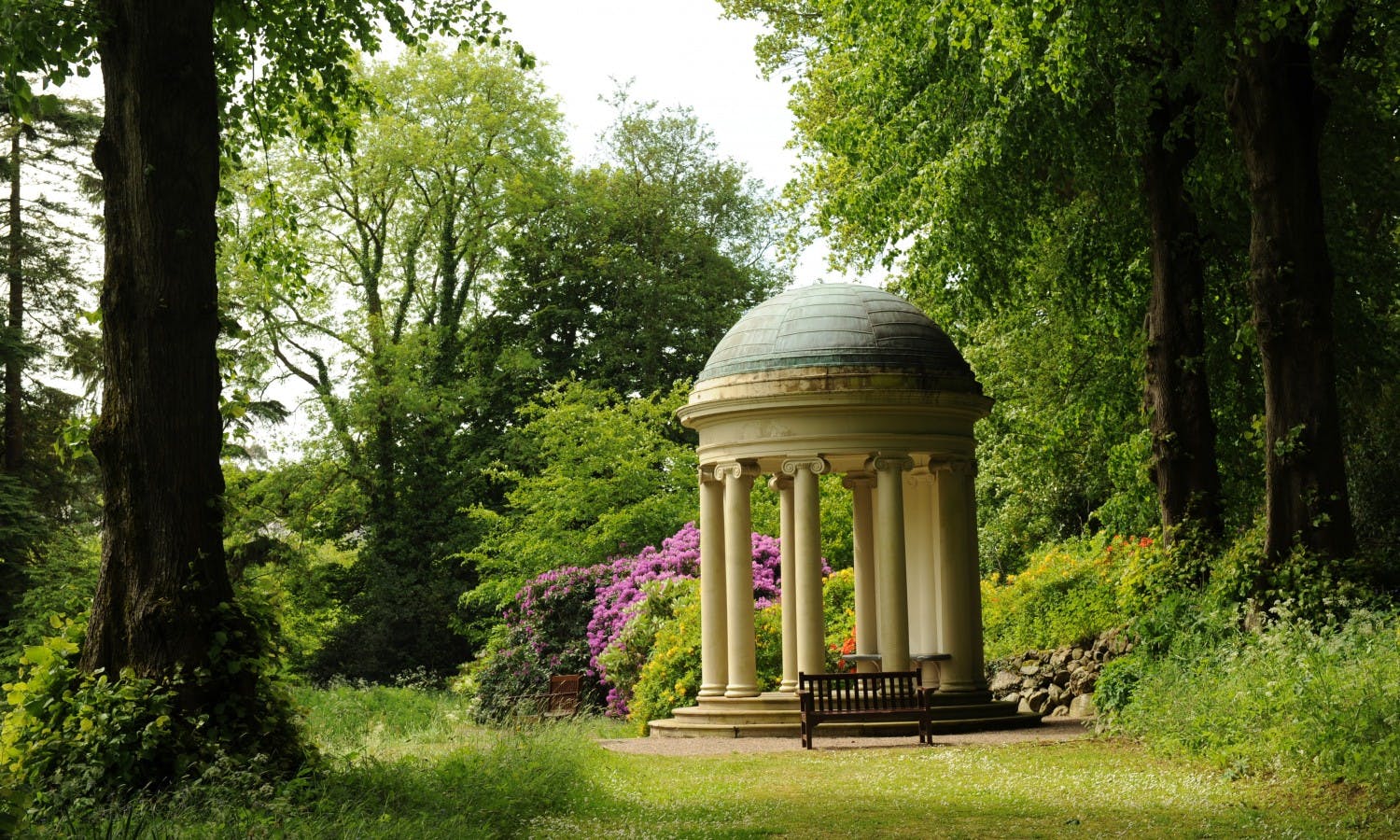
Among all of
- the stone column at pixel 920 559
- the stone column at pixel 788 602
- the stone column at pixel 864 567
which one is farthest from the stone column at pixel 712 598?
the stone column at pixel 920 559

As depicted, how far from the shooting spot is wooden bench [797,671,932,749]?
635 inches

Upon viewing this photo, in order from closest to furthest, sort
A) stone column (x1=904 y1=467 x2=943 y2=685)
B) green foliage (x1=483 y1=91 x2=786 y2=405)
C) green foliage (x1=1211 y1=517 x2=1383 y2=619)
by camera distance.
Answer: green foliage (x1=1211 y1=517 x2=1383 y2=619)
stone column (x1=904 y1=467 x2=943 y2=685)
green foliage (x1=483 y1=91 x2=786 y2=405)

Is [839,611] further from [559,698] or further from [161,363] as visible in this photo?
[161,363]

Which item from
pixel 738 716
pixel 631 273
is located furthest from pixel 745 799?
pixel 631 273

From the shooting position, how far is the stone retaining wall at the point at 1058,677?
19.6 meters

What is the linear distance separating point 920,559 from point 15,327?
18056 mm

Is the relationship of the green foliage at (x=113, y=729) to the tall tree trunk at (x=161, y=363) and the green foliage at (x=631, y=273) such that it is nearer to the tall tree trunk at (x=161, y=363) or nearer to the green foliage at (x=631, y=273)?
the tall tree trunk at (x=161, y=363)

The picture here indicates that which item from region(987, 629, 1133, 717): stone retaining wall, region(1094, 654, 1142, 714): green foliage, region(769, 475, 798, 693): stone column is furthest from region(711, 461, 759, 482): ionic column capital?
region(987, 629, 1133, 717): stone retaining wall

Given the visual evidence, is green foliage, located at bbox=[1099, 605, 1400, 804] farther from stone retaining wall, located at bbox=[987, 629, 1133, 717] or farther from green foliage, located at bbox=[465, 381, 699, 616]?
green foliage, located at bbox=[465, 381, 699, 616]

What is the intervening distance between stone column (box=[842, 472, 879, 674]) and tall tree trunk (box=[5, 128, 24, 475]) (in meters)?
16.3

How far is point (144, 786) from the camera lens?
8.40 metres

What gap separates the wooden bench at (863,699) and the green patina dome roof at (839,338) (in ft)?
13.2

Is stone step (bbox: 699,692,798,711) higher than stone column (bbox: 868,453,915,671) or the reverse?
the reverse

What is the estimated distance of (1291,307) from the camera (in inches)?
550
